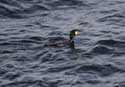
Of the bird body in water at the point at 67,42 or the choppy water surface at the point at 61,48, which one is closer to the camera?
the choppy water surface at the point at 61,48

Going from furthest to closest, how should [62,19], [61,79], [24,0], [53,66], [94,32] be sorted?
1. [24,0]
2. [62,19]
3. [94,32]
4. [53,66]
5. [61,79]

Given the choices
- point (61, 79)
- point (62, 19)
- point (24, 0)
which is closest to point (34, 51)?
point (61, 79)

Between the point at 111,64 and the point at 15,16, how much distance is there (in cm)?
718

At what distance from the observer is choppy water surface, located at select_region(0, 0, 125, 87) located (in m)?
16.9

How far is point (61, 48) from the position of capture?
1983 cm

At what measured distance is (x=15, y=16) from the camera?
2342cm

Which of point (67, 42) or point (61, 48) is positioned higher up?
point (67, 42)

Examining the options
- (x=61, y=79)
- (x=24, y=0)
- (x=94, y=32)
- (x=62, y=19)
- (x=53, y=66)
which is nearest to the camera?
(x=61, y=79)

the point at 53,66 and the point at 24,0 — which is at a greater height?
the point at 24,0

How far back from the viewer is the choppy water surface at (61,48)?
16.9 m

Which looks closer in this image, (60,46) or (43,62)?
(43,62)

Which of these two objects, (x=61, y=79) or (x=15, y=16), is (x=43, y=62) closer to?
(x=61, y=79)

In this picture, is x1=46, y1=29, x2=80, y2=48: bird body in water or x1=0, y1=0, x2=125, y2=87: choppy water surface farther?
x1=46, y1=29, x2=80, y2=48: bird body in water

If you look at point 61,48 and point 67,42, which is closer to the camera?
point 61,48
